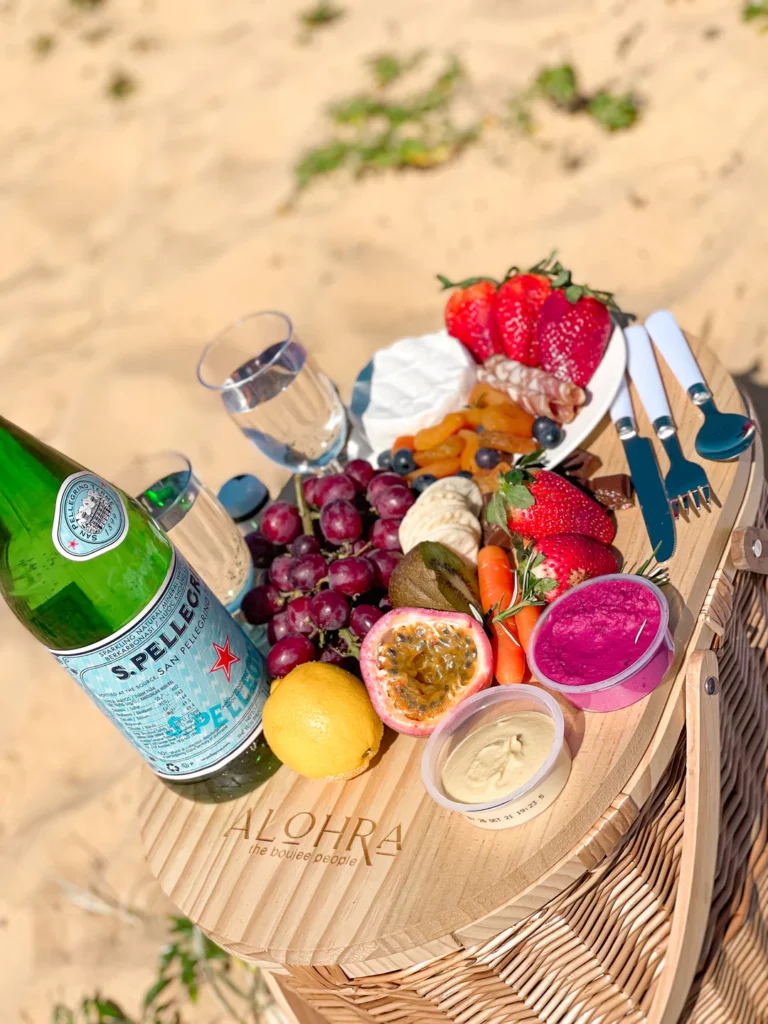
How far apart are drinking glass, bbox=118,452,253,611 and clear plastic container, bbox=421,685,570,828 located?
632mm

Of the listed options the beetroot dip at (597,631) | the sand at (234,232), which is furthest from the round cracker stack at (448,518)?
the sand at (234,232)

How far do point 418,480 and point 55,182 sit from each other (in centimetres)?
417

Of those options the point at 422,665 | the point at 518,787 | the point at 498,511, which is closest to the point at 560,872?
the point at 518,787

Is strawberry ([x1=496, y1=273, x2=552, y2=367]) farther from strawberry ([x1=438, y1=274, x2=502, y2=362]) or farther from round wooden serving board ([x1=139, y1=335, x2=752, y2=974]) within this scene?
round wooden serving board ([x1=139, y1=335, x2=752, y2=974])

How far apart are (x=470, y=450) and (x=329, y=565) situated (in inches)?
14.8

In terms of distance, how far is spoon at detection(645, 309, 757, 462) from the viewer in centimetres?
165

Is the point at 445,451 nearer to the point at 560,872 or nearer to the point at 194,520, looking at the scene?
the point at 194,520

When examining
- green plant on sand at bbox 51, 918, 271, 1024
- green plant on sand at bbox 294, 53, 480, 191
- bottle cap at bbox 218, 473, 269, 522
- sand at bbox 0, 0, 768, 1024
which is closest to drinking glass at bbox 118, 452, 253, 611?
bottle cap at bbox 218, 473, 269, 522

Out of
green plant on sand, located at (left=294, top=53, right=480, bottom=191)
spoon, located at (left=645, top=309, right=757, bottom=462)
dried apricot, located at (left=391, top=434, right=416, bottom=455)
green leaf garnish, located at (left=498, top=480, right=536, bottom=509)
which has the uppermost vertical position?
green leaf garnish, located at (left=498, top=480, right=536, bottom=509)

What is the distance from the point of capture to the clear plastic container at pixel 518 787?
128cm

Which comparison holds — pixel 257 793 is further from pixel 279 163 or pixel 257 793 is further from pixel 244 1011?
pixel 279 163

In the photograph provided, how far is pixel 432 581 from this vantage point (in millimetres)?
1494

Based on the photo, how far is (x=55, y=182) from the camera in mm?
5070

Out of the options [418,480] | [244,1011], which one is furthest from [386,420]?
[244,1011]
